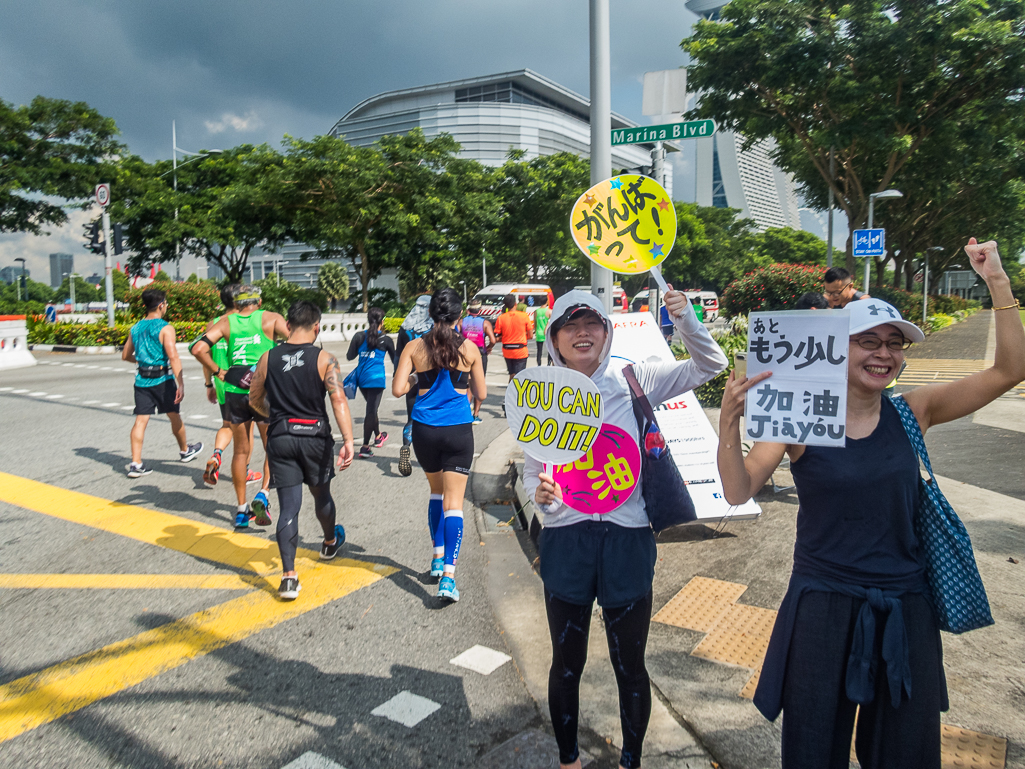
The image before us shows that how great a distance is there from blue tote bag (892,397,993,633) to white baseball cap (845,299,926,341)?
0.35m

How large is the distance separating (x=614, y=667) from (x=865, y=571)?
0.95 meters

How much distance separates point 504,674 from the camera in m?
3.47

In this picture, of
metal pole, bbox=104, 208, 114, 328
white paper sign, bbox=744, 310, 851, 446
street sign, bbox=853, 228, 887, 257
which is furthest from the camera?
metal pole, bbox=104, 208, 114, 328

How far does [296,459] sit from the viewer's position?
14.5ft

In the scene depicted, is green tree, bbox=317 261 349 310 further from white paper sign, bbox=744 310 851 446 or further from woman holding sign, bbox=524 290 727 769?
white paper sign, bbox=744 310 851 446

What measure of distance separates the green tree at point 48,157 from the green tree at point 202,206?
138 inches

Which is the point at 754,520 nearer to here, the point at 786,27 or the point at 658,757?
the point at 658,757

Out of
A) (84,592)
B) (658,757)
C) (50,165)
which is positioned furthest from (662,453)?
(50,165)

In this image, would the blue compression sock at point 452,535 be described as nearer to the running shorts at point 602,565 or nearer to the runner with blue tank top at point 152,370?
the running shorts at point 602,565

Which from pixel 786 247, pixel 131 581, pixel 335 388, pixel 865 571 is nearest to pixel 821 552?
pixel 865 571

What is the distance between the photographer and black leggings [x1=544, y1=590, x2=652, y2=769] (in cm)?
253

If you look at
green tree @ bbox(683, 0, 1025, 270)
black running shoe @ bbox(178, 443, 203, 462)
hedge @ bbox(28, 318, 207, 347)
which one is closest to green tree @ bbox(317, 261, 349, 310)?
hedge @ bbox(28, 318, 207, 347)

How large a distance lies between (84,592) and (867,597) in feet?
14.6

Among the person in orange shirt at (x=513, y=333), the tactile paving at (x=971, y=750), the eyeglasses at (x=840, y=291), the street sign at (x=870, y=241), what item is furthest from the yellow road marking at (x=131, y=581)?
the street sign at (x=870, y=241)
